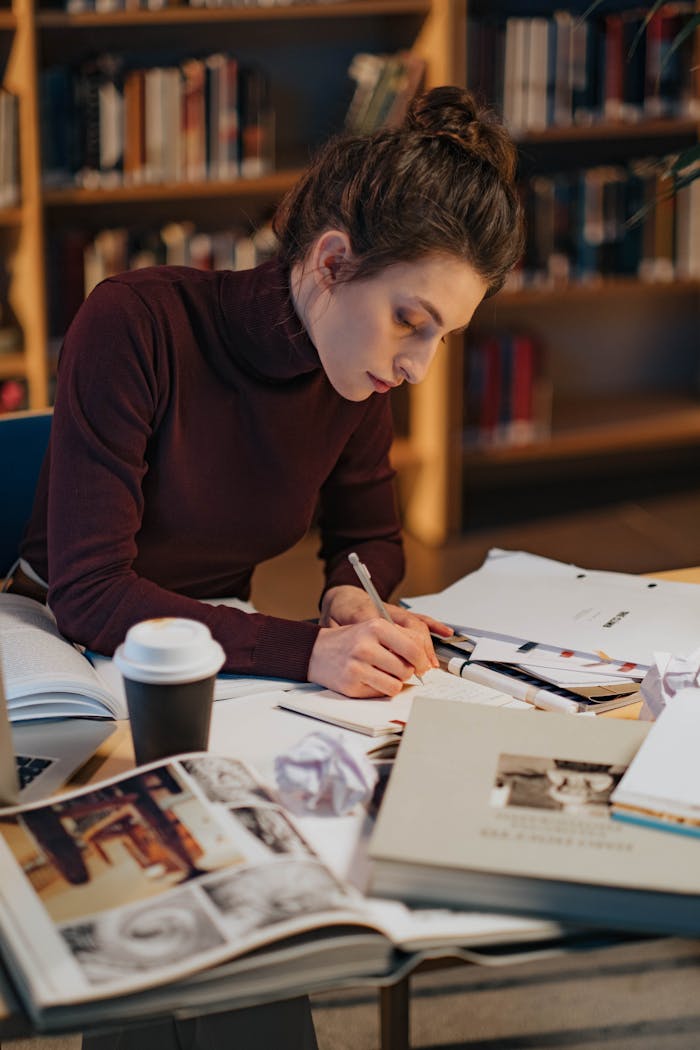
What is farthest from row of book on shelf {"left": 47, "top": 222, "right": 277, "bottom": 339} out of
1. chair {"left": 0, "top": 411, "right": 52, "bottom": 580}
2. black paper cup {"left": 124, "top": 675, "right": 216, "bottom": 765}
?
black paper cup {"left": 124, "top": 675, "right": 216, "bottom": 765}

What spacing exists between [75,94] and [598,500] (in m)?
1.91

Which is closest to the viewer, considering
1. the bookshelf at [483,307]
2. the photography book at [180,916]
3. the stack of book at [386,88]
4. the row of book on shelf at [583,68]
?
the photography book at [180,916]

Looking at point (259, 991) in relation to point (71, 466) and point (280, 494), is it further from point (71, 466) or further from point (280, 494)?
point (280, 494)

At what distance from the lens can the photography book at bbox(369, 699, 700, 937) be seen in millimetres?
782

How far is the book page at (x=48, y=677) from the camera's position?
1.07 meters

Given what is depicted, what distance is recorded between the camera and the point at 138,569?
143cm

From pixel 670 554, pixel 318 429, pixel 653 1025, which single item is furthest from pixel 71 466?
pixel 670 554

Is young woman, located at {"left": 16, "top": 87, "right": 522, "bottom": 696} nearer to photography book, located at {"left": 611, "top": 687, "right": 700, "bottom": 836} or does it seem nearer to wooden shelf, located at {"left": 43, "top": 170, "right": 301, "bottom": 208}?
photography book, located at {"left": 611, "top": 687, "right": 700, "bottom": 836}

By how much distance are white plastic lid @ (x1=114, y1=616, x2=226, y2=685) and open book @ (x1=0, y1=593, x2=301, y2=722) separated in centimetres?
19

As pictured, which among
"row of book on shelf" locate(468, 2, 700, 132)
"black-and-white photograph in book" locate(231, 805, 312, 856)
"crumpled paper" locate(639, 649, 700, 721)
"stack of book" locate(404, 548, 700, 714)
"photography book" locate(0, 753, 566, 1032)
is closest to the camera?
"photography book" locate(0, 753, 566, 1032)

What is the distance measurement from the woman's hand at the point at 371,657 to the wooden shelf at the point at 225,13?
90.0 inches

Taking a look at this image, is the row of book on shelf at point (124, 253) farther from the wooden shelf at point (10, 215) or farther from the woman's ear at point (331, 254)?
the woman's ear at point (331, 254)

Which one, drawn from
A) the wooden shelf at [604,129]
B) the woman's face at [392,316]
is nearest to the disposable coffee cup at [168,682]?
the woman's face at [392,316]

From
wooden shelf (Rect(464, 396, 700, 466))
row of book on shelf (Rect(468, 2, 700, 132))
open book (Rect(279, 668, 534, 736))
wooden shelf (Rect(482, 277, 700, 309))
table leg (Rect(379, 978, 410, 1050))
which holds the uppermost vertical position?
row of book on shelf (Rect(468, 2, 700, 132))
